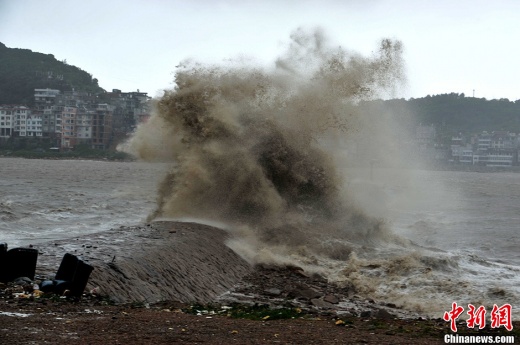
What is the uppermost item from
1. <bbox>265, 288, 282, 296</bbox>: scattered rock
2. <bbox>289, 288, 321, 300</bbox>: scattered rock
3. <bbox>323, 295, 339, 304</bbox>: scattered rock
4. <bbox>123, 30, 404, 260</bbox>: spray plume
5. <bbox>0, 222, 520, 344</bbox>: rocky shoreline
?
<bbox>123, 30, 404, 260</bbox>: spray plume

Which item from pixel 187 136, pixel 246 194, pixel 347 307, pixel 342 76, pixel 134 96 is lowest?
pixel 347 307

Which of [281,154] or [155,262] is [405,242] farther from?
[155,262]

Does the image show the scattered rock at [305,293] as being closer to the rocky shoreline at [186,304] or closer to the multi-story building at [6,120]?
the rocky shoreline at [186,304]

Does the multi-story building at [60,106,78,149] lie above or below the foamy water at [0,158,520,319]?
above

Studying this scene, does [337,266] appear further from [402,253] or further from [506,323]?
[506,323]

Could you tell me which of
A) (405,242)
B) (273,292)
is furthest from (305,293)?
(405,242)

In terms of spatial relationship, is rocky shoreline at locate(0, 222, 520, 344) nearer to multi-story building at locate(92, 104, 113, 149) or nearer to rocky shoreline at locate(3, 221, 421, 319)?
rocky shoreline at locate(3, 221, 421, 319)

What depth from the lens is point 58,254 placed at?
53.4 ft

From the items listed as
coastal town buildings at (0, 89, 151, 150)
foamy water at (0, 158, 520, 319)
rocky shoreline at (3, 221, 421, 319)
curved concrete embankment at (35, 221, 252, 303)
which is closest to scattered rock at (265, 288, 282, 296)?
rocky shoreline at (3, 221, 421, 319)

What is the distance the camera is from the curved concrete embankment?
46.8 ft

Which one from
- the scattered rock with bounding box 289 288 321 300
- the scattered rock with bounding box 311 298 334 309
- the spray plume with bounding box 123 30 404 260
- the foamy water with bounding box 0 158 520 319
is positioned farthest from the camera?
the spray plume with bounding box 123 30 404 260

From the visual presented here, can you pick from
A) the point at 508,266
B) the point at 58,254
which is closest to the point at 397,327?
the point at 58,254

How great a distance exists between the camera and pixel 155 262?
16.2 metres

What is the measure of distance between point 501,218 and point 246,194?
788 inches
